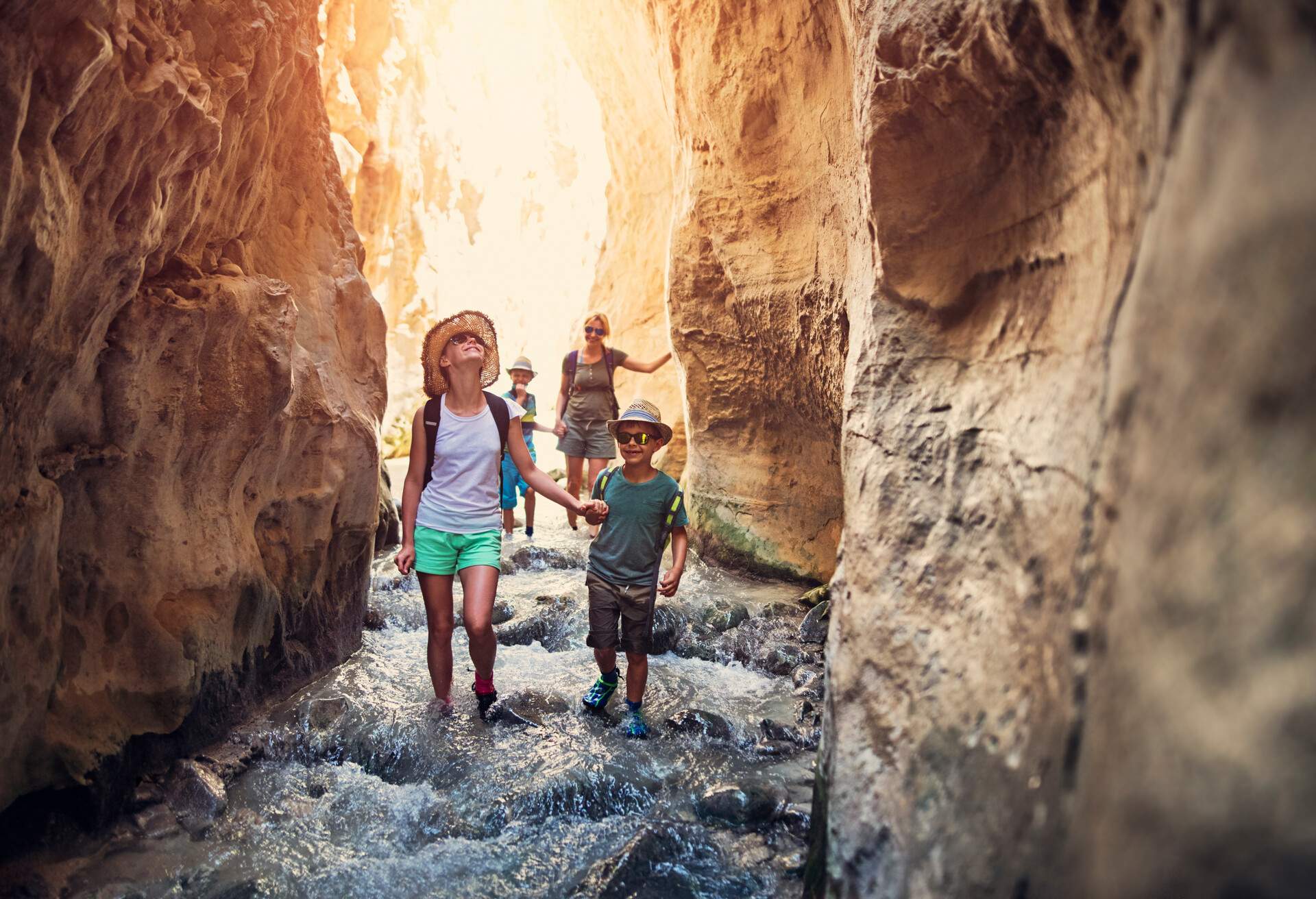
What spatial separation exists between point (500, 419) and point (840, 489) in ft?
12.1

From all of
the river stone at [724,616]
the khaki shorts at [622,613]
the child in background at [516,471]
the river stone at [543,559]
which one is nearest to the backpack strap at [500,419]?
the khaki shorts at [622,613]

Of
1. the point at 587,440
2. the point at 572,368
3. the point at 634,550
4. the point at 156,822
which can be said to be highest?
→ the point at 572,368

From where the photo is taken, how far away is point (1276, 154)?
0.92m

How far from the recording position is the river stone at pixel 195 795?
321cm

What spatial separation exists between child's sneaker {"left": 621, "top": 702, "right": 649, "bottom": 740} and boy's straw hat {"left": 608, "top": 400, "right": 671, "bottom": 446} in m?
1.33

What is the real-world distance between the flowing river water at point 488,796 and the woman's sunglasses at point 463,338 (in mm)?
1807

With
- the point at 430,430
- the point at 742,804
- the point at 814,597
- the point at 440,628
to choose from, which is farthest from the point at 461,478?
the point at 814,597

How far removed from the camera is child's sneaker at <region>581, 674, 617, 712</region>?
171 inches

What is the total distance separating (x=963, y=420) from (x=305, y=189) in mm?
4089

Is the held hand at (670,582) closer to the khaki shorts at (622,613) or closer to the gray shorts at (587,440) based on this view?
the khaki shorts at (622,613)

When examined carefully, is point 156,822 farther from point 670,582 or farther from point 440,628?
point 670,582

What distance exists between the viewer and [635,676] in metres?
4.25

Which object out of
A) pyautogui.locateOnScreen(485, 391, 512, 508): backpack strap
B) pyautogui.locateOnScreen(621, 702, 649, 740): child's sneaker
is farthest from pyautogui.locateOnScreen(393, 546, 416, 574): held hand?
pyautogui.locateOnScreen(621, 702, 649, 740): child's sneaker

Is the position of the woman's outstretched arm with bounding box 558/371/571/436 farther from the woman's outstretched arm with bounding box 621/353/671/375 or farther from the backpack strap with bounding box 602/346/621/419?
the woman's outstretched arm with bounding box 621/353/671/375
